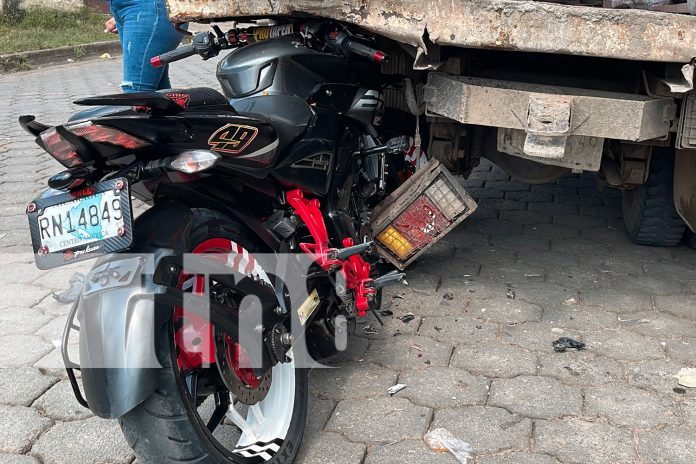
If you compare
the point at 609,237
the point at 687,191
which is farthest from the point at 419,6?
the point at 609,237

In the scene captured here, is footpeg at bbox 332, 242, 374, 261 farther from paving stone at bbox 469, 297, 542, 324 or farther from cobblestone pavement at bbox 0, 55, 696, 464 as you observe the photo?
paving stone at bbox 469, 297, 542, 324

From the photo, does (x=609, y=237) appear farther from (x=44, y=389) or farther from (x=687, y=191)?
(x=44, y=389)

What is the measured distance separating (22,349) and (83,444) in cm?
→ 83

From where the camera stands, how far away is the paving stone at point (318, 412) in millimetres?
2693

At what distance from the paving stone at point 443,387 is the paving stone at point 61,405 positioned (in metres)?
1.14

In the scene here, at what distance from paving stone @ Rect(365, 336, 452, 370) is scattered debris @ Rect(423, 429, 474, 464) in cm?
48

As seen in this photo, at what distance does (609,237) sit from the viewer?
4324 millimetres

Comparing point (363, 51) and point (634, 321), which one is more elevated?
point (363, 51)

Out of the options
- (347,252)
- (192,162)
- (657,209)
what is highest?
(192,162)

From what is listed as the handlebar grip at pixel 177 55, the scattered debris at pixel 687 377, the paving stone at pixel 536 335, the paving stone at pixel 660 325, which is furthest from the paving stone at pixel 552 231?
the handlebar grip at pixel 177 55

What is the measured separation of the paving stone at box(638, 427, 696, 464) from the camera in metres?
2.44

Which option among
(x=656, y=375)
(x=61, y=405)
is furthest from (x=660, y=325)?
(x=61, y=405)

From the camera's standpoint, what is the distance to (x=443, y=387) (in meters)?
2.90

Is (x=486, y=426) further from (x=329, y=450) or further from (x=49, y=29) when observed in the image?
(x=49, y=29)
